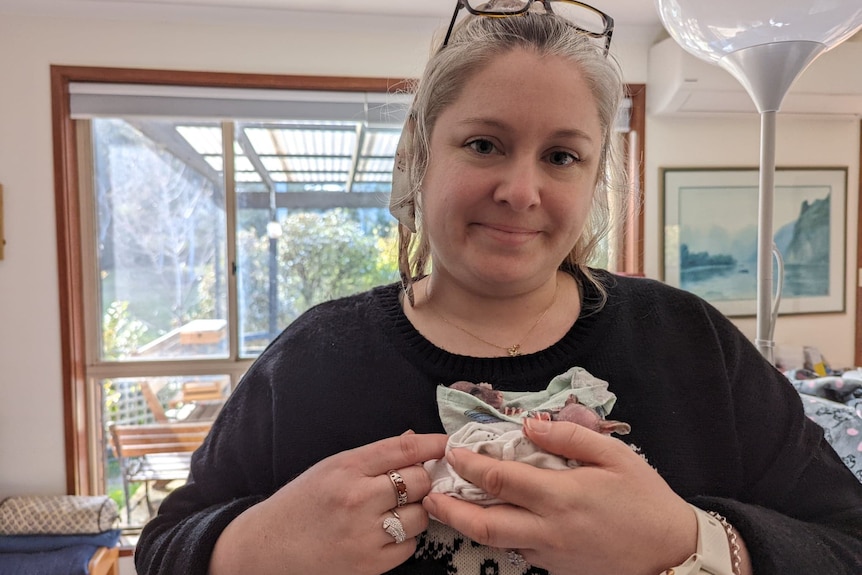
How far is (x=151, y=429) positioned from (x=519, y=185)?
2.59m

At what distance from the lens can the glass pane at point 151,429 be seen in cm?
264

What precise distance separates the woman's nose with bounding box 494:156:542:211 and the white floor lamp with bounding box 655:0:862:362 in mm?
639

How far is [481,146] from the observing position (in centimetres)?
68

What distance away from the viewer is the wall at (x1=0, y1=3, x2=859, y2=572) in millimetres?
2322

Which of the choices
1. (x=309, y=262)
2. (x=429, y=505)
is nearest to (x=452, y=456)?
(x=429, y=505)

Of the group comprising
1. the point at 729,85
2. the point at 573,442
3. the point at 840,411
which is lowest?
the point at 840,411

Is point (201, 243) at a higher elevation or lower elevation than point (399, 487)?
higher

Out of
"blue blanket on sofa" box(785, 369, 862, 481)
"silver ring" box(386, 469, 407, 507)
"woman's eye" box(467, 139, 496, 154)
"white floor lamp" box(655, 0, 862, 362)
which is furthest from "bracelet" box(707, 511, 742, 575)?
"blue blanket on sofa" box(785, 369, 862, 481)

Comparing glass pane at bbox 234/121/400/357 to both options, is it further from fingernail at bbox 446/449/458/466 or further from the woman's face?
fingernail at bbox 446/449/458/466

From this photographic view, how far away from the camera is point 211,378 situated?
268cm

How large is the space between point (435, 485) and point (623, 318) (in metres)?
0.37

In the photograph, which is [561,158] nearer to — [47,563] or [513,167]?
[513,167]

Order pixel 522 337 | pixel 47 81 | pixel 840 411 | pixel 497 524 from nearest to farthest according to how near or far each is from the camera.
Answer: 1. pixel 497 524
2. pixel 522 337
3. pixel 840 411
4. pixel 47 81

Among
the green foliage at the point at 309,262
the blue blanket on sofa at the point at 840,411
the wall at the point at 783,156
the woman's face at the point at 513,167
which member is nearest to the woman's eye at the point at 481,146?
the woman's face at the point at 513,167
